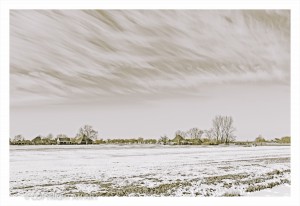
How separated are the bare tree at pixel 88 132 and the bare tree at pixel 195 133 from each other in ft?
7.78

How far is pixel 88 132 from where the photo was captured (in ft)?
32.9

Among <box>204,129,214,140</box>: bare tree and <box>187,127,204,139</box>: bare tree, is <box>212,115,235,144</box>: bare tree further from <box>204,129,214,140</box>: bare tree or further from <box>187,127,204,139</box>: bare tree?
<box>187,127,204,139</box>: bare tree

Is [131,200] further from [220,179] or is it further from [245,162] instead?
[245,162]

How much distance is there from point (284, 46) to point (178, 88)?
112 inches

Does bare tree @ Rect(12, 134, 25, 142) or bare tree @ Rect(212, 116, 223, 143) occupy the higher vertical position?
bare tree @ Rect(212, 116, 223, 143)

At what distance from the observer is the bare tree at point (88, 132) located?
9.83 m

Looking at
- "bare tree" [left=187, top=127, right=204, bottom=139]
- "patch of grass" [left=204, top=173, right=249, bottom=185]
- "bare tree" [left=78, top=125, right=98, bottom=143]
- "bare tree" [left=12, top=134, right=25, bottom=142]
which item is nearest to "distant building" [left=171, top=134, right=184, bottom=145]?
"bare tree" [left=187, top=127, right=204, bottom=139]

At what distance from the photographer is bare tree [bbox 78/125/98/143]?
32.2 ft

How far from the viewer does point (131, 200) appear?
8.38 m

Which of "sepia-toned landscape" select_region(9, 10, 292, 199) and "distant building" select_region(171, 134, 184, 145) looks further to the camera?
"distant building" select_region(171, 134, 184, 145)

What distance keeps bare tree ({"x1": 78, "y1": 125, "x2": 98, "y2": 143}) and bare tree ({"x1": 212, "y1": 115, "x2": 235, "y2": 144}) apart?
2989mm
